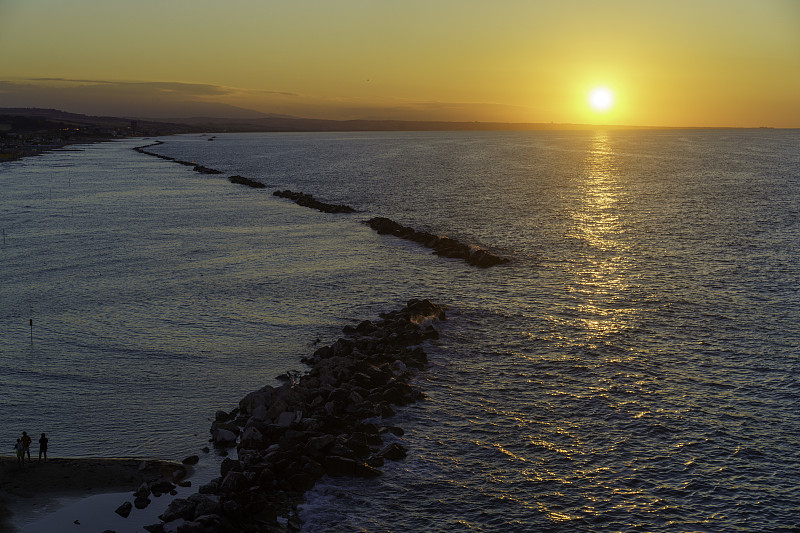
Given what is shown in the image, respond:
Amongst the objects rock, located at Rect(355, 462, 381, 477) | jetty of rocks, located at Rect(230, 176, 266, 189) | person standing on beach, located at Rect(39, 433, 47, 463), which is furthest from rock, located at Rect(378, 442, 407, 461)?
jetty of rocks, located at Rect(230, 176, 266, 189)

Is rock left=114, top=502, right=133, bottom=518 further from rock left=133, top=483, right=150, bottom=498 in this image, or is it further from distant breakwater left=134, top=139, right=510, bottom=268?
distant breakwater left=134, top=139, right=510, bottom=268

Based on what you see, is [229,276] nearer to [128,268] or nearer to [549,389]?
[128,268]

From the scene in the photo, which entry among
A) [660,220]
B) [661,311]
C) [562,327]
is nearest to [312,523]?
[562,327]

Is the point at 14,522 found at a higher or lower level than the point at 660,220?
lower

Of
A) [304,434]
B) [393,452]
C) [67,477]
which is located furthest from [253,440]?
[67,477]

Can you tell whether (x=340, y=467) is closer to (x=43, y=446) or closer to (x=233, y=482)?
(x=233, y=482)
